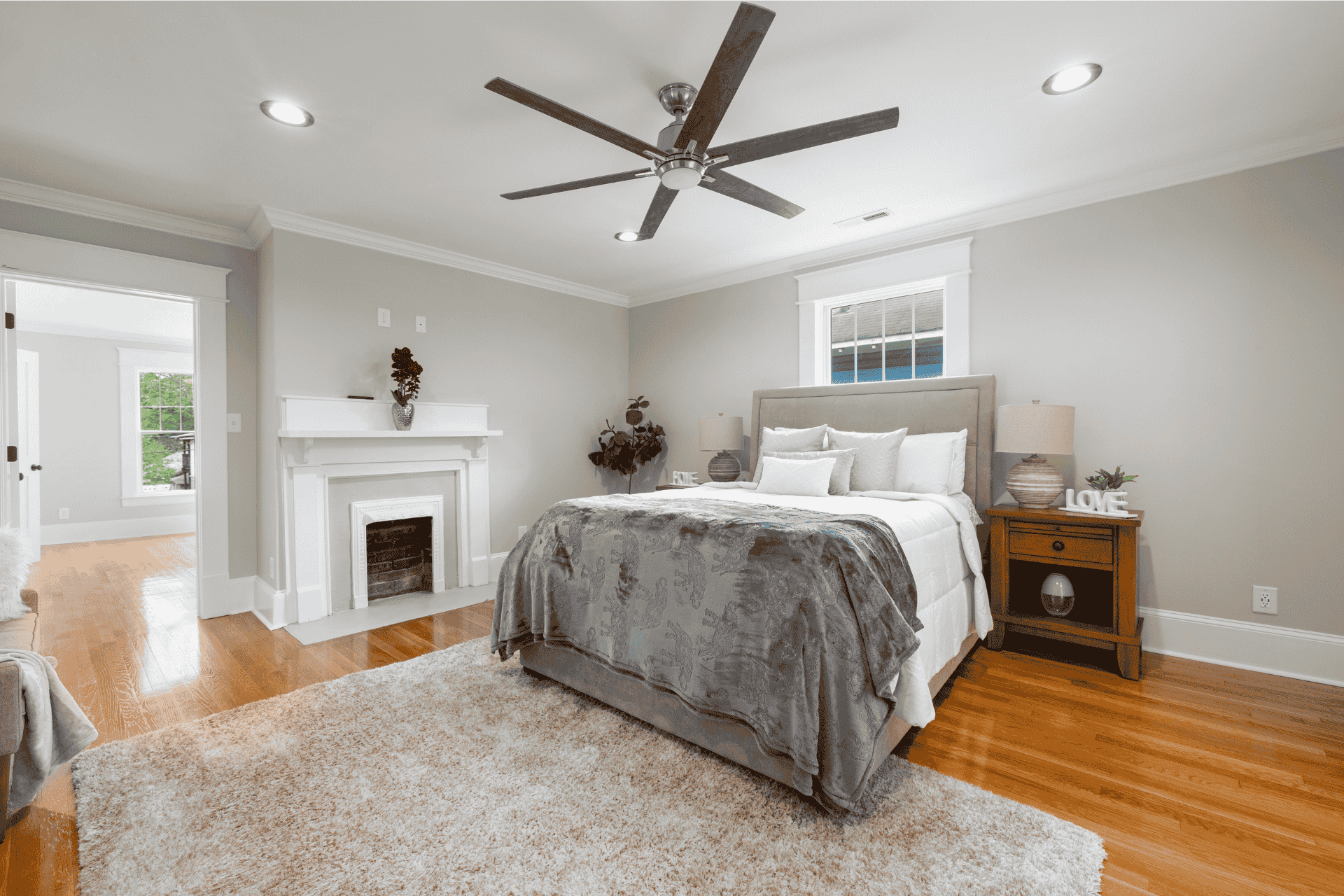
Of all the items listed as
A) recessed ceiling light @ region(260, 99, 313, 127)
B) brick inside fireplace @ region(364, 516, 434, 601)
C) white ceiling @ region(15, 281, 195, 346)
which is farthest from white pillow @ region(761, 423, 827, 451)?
white ceiling @ region(15, 281, 195, 346)

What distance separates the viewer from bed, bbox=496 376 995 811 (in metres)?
1.80

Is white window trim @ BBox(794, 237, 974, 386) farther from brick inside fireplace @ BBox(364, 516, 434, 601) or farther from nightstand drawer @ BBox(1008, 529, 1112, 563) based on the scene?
brick inside fireplace @ BBox(364, 516, 434, 601)

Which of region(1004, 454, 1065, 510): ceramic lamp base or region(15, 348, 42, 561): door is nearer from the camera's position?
region(1004, 454, 1065, 510): ceramic lamp base

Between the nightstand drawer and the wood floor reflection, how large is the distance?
116 inches

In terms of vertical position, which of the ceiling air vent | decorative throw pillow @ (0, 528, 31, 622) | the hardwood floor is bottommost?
the hardwood floor

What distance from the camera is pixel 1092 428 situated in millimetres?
3117

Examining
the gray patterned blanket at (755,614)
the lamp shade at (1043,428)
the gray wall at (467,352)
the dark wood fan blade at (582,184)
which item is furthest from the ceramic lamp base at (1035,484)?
the gray wall at (467,352)

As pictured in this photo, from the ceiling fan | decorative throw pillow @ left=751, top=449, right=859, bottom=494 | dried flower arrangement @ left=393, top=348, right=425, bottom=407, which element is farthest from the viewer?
dried flower arrangement @ left=393, top=348, right=425, bottom=407

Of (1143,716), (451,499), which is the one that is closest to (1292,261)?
(1143,716)

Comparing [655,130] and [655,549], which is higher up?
[655,130]

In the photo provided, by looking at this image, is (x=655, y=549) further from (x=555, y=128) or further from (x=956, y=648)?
(x=555, y=128)

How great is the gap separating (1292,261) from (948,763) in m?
2.80

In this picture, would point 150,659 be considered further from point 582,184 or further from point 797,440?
point 797,440

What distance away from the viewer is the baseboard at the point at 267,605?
3.39 m
